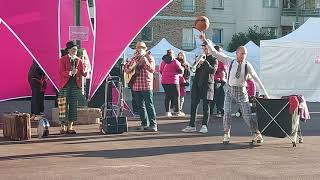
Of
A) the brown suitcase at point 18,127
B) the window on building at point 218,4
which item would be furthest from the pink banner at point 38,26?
the window on building at point 218,4

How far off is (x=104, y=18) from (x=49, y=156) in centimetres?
517

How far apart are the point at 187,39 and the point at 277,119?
39.6 metres

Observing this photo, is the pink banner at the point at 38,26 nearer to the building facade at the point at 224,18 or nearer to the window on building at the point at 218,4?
the building facade at the point at 224,18

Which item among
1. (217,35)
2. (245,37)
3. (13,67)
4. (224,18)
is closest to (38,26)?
(13,67)

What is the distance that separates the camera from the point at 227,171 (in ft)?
26.2

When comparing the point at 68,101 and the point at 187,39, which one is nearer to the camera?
the point at 68,101

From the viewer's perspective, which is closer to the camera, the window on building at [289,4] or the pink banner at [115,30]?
the pink banner at [115,30]

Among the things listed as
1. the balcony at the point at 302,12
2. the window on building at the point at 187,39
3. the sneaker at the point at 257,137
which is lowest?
the sneaker at the point at 257,137

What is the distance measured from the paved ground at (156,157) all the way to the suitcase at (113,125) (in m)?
0.20

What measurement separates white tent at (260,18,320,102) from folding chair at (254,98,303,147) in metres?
11.7

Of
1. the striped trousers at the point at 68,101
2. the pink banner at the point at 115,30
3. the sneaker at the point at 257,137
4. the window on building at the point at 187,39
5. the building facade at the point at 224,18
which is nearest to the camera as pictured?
the sneaker at the point at 257,137

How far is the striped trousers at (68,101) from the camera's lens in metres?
11.2

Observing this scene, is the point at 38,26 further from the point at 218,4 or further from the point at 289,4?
the point at 289,4

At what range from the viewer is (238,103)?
34.0ft
